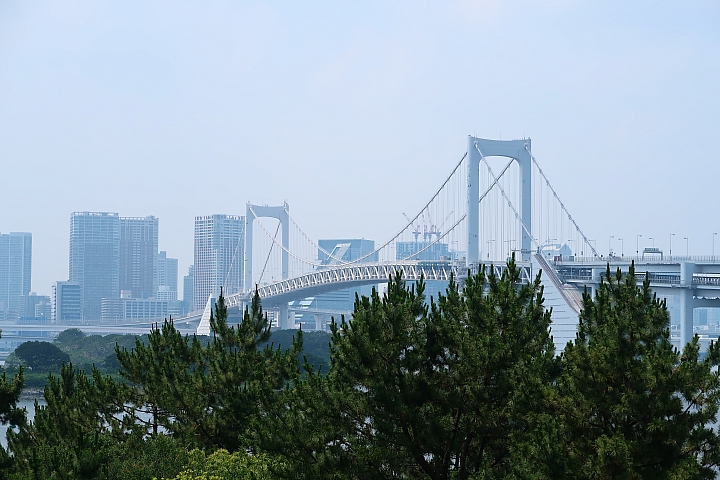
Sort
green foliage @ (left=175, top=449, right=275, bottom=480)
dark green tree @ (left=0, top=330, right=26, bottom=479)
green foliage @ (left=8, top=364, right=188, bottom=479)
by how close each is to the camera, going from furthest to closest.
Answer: dark green tree @ (left=0, top=330, right=26, bottom=479), green foliage @ (left=8, top=364, right=188, bottom=479), green foliage @ (left=175, top=449, right=275, bottom=480)

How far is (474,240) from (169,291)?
445 feet

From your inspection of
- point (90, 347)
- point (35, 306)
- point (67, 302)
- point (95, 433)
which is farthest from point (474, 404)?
point (35, 306)

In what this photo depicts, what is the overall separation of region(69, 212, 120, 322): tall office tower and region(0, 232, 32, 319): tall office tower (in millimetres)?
17442

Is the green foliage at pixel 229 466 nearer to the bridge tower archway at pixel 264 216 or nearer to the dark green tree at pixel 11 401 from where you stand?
the dark green tree at pixel 11 401

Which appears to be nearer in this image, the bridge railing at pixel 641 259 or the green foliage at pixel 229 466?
the green foliage at pixel 229 466

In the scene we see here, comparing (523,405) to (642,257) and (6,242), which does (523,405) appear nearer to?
(642,257)

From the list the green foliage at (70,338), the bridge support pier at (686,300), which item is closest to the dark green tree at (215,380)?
the bridge support pier at (686,300)

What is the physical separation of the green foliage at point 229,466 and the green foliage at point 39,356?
135 ft

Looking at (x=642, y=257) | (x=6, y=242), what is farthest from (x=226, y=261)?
(x=642, y=257)

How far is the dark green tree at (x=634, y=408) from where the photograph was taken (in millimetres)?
9164

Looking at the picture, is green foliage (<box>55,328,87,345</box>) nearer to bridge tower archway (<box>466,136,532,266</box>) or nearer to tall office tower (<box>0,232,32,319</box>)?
bridge tower archway (<box>466,136,532,266</box>)

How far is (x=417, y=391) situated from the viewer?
10859mm

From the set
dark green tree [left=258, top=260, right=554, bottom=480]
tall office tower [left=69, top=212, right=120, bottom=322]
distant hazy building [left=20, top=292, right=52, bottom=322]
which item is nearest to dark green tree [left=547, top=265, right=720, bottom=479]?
dark green tree [left=258, top=260, right=554, bottom=480]

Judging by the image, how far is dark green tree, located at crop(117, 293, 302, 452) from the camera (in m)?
14.1
